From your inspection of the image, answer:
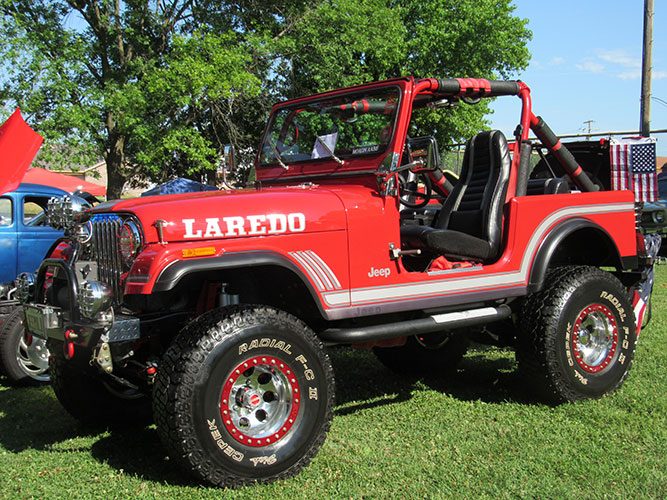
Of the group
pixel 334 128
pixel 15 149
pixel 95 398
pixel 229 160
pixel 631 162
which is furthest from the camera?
pixel 631 162

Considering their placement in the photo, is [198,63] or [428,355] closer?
[428,355]

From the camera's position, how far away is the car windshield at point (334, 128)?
4320 mm

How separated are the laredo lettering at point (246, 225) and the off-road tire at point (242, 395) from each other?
43 centimetres

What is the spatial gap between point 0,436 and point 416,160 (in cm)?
340

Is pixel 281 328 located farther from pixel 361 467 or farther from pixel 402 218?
pixel 402 218

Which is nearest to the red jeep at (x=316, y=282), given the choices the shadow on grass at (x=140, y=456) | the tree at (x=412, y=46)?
the shadow on grass at (x=140, y=456)

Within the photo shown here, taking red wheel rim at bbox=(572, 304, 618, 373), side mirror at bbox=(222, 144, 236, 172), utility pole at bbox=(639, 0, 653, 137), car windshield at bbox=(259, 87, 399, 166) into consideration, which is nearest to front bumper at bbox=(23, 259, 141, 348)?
side mirror at bbox=(222, 144, 236, 172)

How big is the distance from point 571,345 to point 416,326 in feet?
4.59

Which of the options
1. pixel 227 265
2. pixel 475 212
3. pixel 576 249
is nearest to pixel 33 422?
pixel 227 265

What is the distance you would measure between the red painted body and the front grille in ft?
0.31

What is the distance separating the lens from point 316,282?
11.8ft

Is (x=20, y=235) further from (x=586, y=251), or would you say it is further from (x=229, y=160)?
(x=586, y=251)

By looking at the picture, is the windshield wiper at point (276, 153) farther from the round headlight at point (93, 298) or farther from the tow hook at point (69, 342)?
the tow hook at point (69, 342)

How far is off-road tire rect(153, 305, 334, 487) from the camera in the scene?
10.3 ft
